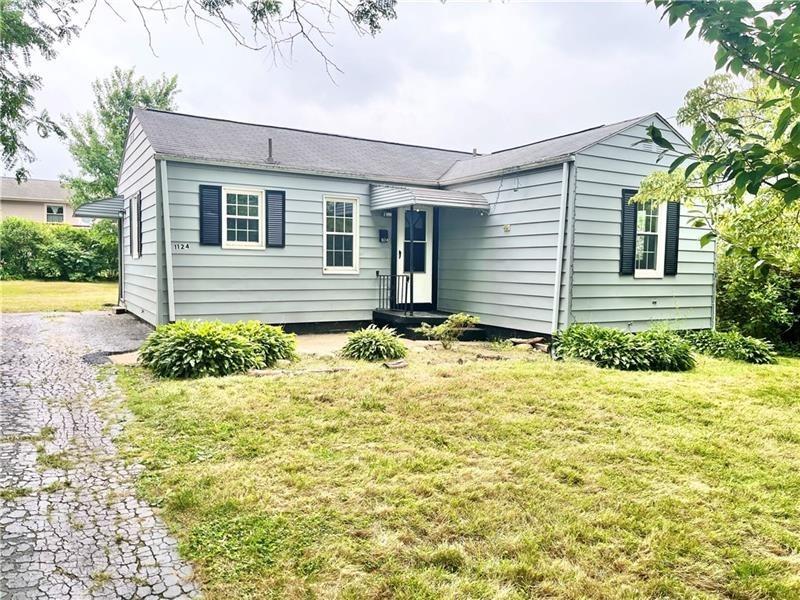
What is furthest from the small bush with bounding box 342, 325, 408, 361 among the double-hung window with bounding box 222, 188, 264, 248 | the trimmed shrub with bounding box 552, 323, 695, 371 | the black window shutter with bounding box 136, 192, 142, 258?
the black window shutter with bounding box 136, 192, 142, 258

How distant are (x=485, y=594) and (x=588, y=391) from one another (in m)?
3.58

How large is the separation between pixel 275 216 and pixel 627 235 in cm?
571

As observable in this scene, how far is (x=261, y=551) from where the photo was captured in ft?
8.27

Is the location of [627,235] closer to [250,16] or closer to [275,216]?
[275,216]

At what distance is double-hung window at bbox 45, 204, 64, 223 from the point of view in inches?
1164

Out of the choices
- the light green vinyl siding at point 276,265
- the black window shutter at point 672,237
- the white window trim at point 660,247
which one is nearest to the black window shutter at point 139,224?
the light green vinyl siding at point 276,265

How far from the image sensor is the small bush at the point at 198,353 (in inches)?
233

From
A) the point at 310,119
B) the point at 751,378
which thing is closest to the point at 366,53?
the point at 751,378

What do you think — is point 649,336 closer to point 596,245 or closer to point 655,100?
point 596,245

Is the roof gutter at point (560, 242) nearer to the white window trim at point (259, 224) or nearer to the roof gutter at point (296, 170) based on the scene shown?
the roof gutter at point (296, 170)

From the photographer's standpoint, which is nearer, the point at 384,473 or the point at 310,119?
the point at 384,473

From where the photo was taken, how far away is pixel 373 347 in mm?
7008

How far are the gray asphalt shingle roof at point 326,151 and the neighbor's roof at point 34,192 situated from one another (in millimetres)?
23535

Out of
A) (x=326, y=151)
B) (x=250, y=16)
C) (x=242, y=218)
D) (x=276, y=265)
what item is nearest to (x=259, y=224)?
(x=242, y=218)
